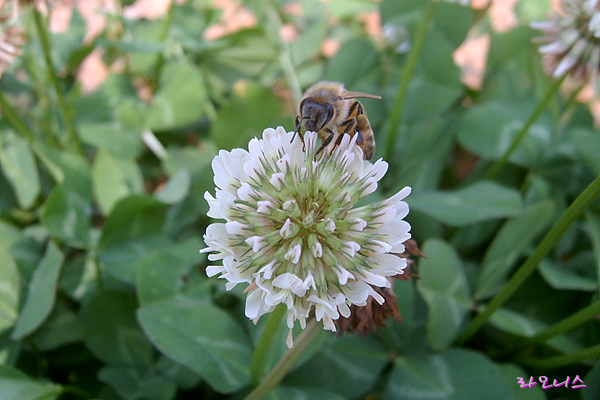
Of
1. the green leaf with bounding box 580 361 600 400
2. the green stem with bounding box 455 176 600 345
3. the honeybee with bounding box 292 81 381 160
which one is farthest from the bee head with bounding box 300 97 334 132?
the green leaf with bounding box 580 361 600 400

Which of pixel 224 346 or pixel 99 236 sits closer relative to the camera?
pixel 224 346

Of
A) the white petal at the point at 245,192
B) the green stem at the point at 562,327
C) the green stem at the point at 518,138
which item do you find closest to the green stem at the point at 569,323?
the green stem at the point at 562,327

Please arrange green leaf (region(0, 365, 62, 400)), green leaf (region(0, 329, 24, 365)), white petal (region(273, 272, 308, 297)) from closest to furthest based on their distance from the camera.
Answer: white petal (region(273, 272, 308, 297)) → green leaf (region(0, 365, 62, 400)) → green leaf (region(0, 329, 24, 365))

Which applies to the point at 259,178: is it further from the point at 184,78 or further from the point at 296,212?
the point at 184,78

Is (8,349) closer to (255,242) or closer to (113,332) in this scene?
(113,332)

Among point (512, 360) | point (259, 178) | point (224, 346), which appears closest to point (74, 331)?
point (224, 346)

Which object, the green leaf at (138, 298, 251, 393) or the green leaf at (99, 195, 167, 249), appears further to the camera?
the green leaf at (99, 195, 167, 249)

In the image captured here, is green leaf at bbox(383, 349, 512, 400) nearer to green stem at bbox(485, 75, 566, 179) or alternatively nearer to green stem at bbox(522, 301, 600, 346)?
green stem at bbox(522, 301, 600, 346)
